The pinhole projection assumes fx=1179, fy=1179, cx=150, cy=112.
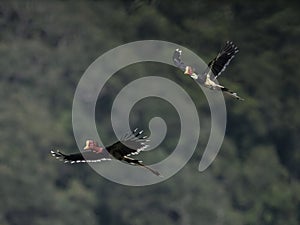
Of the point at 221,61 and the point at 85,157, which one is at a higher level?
the point at 221,61

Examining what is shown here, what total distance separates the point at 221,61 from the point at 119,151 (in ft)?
6.92

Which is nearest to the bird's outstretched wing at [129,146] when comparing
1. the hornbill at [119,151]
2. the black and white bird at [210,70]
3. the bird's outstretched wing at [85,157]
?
the hornbill at [119,151]

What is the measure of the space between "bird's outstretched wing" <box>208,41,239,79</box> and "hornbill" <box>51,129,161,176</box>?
1.62 meters

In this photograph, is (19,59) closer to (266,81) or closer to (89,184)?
(89,184)

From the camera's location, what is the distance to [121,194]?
37.4 metres

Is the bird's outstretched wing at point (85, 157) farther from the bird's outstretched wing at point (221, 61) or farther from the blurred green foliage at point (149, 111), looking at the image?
the blurred green foliage at point (149, 111)

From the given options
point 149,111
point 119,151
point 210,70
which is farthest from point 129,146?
point 149,111

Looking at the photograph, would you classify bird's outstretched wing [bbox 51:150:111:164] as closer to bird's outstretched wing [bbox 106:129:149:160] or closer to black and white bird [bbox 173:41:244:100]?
bird's outstretched wing [bbox 106:129:149:160]

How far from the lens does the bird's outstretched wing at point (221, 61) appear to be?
15.0m

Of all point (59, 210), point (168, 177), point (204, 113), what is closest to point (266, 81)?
point (204, 113)

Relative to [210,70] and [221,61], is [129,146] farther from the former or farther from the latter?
[221,61]

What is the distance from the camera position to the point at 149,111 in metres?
40.9

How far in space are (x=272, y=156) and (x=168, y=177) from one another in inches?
158

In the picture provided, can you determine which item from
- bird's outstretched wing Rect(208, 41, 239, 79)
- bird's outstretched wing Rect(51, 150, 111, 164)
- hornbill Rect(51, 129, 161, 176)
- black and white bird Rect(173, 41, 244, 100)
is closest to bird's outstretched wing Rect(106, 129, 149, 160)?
hornbill Rect(51, 129, 161, 176)
